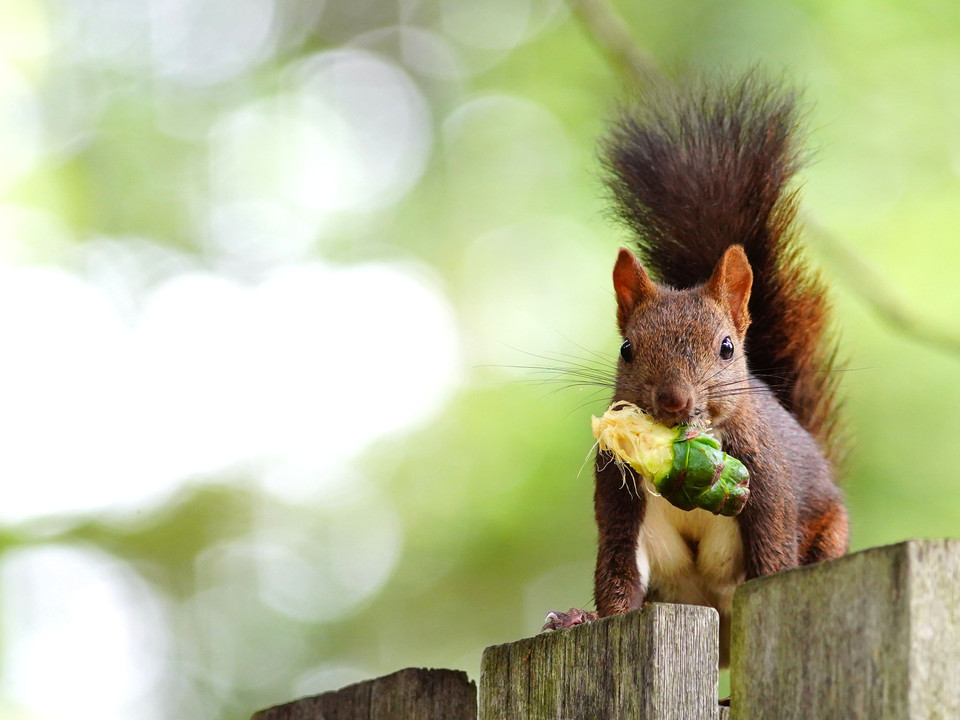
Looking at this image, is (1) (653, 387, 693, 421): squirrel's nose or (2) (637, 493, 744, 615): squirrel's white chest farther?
(2) (637, 493, 744, 615): squirrel's white chest

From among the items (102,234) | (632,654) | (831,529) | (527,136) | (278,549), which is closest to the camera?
(632,654)

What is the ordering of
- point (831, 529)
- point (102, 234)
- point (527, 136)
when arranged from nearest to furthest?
1. point (831, 529)
2. point (527, 136)
3. point (102, 234)

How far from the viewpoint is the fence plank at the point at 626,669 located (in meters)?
1.37

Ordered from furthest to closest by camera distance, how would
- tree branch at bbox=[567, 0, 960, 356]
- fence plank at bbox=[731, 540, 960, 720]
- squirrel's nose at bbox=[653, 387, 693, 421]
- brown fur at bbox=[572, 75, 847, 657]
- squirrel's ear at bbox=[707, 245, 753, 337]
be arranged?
tree branch at bbox=[567, 0, 960, 356], squirrel's ear at bbox=[707, 245, 753, 337], brown fur at bbox=[572, 75, 847, 657], squirrel's nose at bbox=[653, 387, 693, 421], fence plank at bbox=[731, 540, 960, 720]

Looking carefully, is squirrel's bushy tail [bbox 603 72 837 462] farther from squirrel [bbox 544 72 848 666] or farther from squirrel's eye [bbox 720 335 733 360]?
squirrel's eye [bbox 720 335 733 360]

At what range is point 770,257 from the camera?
2545 millimetres

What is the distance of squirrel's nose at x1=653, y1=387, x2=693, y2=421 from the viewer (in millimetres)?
2025

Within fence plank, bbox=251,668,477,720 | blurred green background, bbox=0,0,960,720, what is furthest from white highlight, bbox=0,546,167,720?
fence plank, bbox=251,668,477,720

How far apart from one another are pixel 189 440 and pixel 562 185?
8.87 feet

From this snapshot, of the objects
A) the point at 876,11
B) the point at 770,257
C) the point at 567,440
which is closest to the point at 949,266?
the point at 876,11

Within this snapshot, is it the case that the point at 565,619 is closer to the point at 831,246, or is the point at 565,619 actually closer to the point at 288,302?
the point at 831,246

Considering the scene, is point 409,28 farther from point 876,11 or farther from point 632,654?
point 632,654

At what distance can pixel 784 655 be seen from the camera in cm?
121

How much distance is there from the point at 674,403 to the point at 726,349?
0.25 meters
